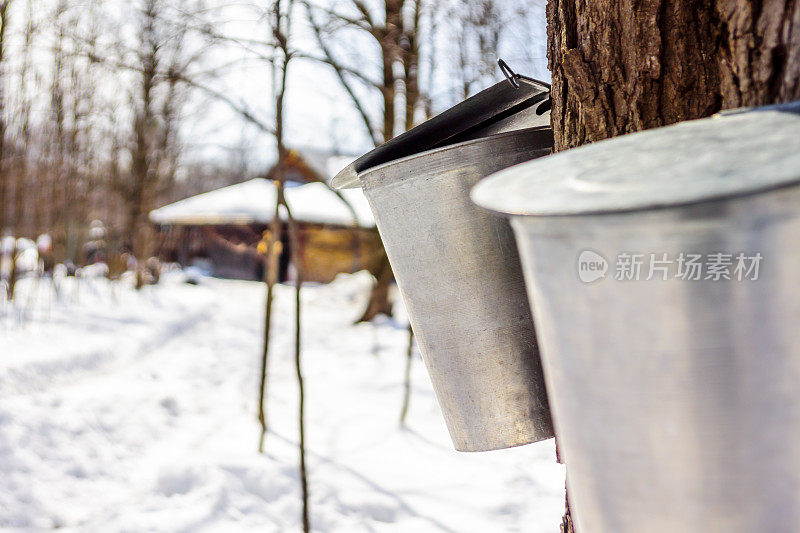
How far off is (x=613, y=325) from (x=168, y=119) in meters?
18.8

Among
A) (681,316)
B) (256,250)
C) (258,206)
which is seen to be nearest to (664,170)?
(681,316)

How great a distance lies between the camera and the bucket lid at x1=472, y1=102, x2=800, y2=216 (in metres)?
0.65

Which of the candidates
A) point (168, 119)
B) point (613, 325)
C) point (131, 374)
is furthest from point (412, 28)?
point (168, 119)

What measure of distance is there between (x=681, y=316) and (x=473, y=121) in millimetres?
874

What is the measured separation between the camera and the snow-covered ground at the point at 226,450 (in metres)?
3.18

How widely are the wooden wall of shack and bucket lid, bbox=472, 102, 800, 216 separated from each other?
1851cm

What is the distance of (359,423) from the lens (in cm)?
493

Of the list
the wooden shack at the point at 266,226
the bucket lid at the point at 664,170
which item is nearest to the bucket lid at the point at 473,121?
the bucket lid at the point at 664,170

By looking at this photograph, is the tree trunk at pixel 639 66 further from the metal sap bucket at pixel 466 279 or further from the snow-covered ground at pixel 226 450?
the snow-covered ground at pixel 226 450

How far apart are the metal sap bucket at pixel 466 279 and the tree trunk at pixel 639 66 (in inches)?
4.7

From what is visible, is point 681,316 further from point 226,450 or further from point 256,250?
point 256,250

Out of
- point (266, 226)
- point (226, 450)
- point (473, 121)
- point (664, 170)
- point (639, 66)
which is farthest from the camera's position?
point (266, 226)

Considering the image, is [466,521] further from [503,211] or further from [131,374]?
[131,374]

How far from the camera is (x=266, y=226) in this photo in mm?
22297
